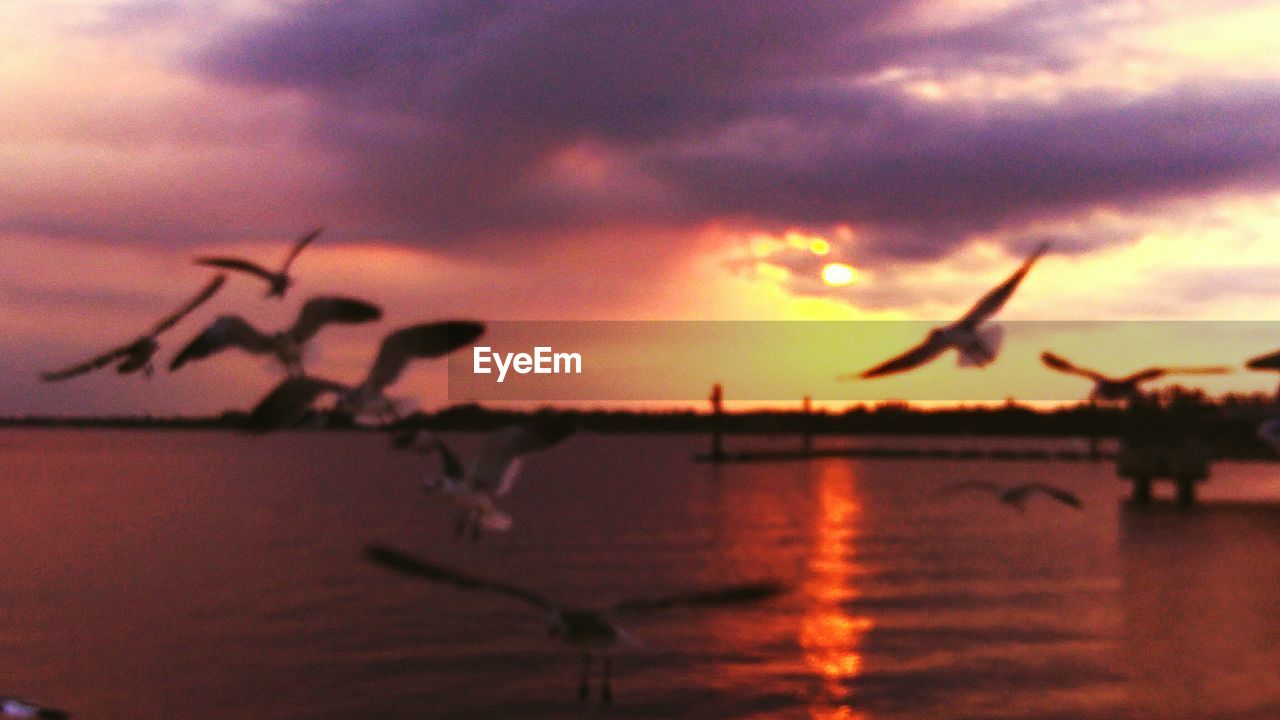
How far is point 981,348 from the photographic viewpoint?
2395 mm

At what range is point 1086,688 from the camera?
4878cm

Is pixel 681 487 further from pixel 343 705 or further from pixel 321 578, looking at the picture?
pixel 343 705

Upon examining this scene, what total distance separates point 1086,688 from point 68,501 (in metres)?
135

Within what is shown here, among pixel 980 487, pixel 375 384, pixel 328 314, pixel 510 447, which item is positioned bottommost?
pixel 980 487

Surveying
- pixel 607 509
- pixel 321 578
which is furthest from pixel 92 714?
pixel 607 509

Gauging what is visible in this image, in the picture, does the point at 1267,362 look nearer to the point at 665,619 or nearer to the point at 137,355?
the point at 137,355

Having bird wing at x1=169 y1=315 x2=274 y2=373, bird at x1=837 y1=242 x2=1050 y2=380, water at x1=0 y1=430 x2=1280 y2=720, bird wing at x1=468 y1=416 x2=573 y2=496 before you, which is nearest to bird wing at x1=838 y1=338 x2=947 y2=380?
bird at x1=837 y1=242 x2=1050 y2=380

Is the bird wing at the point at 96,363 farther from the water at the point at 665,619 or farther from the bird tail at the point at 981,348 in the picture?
the water at the point at 665,619

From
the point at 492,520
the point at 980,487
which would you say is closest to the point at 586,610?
the point at 492,520

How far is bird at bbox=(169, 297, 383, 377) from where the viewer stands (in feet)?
8.14

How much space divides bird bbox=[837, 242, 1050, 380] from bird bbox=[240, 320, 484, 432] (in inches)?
26.5

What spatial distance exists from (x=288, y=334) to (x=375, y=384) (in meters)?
0.25

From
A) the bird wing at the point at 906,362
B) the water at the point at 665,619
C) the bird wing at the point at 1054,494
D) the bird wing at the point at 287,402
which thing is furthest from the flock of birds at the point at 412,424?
the water at the point at 665,619

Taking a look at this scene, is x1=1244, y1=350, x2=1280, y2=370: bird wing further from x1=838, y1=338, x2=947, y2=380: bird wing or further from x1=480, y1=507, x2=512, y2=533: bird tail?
x1=480, y1=507, x2=512, y2=533: bird tail
